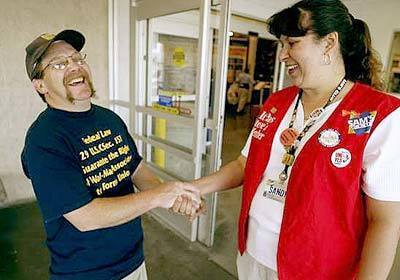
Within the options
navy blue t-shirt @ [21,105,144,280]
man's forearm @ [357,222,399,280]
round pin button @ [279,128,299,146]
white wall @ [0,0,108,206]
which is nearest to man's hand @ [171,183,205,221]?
navy blue t-shirt @ [21,105,144,280]

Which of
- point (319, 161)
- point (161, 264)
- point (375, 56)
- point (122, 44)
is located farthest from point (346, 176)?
point (122, 44)

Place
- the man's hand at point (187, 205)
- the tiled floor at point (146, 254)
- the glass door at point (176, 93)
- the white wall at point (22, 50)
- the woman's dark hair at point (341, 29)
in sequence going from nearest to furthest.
→ the woman's dark hair at point (341, 29), the man's hand at point (187, 205), the tiled floor at point (146, 254), the glass door at point (176, 93), the white wall at point (22, 50)

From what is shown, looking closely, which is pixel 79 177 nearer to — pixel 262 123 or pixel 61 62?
pixel 61 62

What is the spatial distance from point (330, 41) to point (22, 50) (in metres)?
2.93

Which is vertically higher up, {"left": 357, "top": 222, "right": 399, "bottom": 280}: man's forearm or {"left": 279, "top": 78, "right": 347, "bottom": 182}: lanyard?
{"left": 279, "top": 78, "right": 347, "bottom": 182}: lanyard

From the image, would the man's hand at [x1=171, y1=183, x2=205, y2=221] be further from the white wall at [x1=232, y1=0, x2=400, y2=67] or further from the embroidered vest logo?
the white wall at [x1=232, y1=0, x2=400, y2=67]

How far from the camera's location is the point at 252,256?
1163 mm

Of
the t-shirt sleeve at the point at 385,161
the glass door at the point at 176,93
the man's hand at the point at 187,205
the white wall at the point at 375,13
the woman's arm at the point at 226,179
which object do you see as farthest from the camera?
the white wall at the point at 375,13

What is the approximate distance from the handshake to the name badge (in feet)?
1.16

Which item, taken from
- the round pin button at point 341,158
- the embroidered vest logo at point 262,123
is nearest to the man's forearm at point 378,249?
the round pin button at point 341,158

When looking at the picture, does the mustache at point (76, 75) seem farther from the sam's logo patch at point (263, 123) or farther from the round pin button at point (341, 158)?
the round pin button at point (341, 158)

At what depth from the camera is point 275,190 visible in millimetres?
1048

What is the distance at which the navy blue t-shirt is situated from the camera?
961mm

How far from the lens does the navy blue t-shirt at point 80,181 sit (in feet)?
3.15
